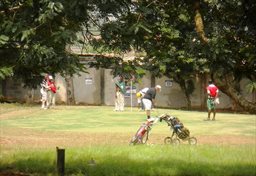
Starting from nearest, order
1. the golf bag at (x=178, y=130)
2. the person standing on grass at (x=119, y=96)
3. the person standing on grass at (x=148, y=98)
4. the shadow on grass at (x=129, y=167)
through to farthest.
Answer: the shadow on grass at (x=129, y=167) → the golf bag at (x=178, y=130) → the person standing on grass at (x=148, y=98) → the person standing on grass at (x=119, y=96)

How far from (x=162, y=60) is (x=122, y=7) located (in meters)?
0.82

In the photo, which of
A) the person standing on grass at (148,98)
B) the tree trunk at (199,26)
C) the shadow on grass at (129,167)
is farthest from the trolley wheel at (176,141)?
the tree trunk at (199,26)

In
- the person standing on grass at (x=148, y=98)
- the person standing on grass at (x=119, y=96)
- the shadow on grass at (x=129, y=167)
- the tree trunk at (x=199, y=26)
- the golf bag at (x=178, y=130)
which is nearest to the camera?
the tree trunk at (x=199, y=26)

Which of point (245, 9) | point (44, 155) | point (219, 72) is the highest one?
point (245, 9)

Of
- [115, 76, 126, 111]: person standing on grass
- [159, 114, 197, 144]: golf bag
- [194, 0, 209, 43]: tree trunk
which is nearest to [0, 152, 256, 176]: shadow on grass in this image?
[159, 114, 197, 144]: golf bag

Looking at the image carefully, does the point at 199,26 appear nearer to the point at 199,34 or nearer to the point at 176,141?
the point at 199,34

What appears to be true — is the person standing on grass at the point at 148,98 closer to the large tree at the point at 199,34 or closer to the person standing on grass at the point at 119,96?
the person standing on grass at the point at 119,96

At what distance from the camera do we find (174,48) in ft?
22.4

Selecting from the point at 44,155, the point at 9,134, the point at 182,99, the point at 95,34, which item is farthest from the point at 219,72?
the point at 182,99

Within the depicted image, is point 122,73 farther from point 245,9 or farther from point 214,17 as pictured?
point 245,9

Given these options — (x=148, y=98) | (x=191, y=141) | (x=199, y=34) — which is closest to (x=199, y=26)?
(x=199, y=34)

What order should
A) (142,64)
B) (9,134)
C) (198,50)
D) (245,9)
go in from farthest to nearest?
(9,134), (142,64), (198,50), (245,9)

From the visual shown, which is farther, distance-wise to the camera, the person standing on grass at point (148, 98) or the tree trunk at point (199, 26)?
the person standing on grass at point (148, 98)

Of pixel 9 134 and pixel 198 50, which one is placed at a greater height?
pixel 198 50
